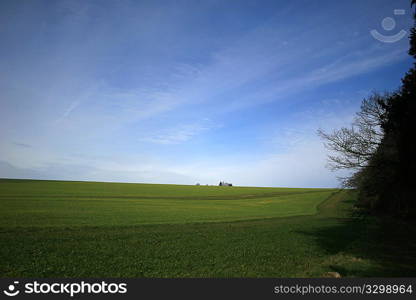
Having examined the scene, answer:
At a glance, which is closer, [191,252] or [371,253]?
[371,253]

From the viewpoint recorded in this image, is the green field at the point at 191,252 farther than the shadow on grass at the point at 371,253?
Yes

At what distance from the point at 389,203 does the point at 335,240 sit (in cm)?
550

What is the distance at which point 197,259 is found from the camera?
43.7 feet

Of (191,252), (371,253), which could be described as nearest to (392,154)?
(371,253)

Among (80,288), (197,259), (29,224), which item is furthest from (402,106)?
(29,224)

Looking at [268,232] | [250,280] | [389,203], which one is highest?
[389,203]

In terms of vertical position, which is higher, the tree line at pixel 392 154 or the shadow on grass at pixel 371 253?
the tree line at pixel 392 154

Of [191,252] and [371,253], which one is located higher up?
[371,253]

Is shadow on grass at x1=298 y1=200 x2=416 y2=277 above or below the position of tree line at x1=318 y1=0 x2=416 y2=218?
below

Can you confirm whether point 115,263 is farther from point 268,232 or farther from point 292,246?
point 268,232

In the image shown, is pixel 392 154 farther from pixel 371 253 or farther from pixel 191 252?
pixel 191 252

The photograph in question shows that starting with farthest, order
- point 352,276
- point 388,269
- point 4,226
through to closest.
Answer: point 4,226
point 388,269
point 352,276

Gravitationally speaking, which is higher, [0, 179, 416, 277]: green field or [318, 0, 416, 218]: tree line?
[318, 0, 416, 218]: tree line

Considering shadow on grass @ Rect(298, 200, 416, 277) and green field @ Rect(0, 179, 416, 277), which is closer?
shadow on grass @ Rect(298, 200, 416, 277)
